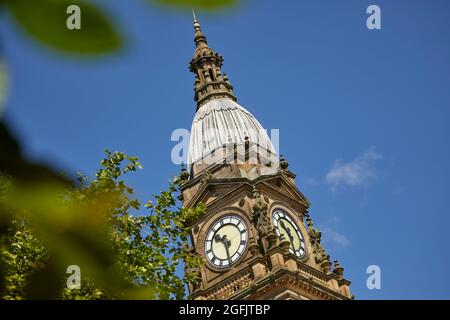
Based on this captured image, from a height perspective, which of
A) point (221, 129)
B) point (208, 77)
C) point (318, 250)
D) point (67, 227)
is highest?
point (208, 77)

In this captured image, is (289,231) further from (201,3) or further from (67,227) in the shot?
(201,3)

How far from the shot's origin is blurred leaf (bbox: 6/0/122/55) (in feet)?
2.98

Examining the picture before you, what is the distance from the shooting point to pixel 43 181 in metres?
1.08

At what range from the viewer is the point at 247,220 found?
3991 cm

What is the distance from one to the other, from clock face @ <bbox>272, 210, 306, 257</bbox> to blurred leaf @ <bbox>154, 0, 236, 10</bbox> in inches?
1565

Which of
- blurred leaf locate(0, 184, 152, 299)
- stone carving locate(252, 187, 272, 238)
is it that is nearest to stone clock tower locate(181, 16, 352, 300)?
stone carving locate(252, 187, 272, 238)

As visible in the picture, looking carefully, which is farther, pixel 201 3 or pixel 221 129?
pixel 221 129

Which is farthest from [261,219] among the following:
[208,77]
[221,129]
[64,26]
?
[64,26]

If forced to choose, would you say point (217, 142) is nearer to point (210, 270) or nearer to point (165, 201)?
point (210, 270)

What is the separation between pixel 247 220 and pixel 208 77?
1289 centimetres

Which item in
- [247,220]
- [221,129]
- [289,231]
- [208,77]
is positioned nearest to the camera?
[247,220]

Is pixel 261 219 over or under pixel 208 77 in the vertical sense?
under

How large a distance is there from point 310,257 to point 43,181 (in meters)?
40.6
